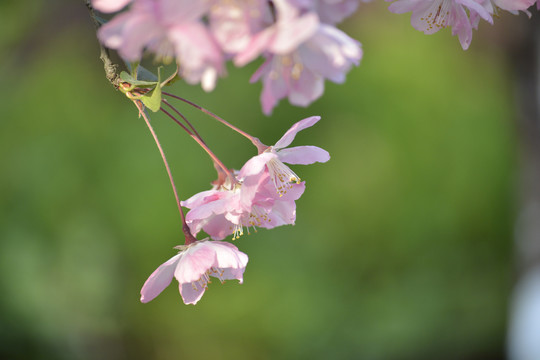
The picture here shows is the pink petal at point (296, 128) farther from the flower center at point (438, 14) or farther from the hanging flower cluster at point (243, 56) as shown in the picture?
the flower center at point (438, 14)

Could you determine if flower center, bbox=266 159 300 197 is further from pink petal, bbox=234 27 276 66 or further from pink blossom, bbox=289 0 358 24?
pink petal, bbox=234 27 276 66

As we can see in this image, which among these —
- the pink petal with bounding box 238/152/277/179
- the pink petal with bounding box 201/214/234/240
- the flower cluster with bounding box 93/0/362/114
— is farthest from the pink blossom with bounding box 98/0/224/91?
the pink petal with bounding box 201/214/234/240

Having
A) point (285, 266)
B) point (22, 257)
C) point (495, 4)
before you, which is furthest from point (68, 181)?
point (495, 4)

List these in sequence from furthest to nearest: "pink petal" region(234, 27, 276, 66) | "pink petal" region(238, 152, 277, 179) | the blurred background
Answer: the blurred background
"pink petal" region(238, 152, 277, 179)
"pink petal" region(234, 27, 276, 66)

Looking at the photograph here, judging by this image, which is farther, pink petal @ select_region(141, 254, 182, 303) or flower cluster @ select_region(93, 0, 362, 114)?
pink petal @ select_region(141, 254, 182, 303)

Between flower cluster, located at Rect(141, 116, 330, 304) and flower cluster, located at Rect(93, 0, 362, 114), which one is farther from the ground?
flower cluster, located at Rect(93, 0, 362, 114)

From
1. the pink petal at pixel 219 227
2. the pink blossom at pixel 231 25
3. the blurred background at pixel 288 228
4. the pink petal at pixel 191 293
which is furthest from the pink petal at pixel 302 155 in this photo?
the blurred background at pixel 288 228

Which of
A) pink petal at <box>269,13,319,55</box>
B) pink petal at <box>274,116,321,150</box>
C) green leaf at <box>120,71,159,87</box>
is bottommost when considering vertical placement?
pink petal at <box>269,13,319,55</box>
